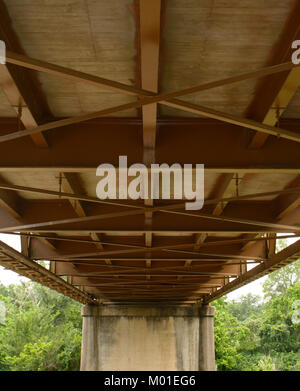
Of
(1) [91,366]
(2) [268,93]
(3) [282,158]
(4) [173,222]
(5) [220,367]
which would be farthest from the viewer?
(5) [220,367]

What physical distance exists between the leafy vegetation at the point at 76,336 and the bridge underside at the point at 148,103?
60.9 metres

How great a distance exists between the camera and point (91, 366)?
45.3 meters

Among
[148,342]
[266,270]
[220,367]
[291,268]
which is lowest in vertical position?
[220,367]

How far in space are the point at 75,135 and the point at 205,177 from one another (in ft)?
13.6

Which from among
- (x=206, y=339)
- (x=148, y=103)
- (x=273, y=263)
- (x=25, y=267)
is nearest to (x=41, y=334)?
(x=206, y=339)

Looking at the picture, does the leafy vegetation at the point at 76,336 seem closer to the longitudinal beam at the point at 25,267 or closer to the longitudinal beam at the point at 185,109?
the longitudinal beam at the point at 25,267

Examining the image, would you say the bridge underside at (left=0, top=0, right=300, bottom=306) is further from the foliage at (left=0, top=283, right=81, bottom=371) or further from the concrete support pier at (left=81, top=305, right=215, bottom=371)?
the foliage at (left=0, top=283, right=81, bottom=371)

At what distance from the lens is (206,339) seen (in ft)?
152

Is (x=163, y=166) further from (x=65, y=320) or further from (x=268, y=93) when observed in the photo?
(x=65, y=320)

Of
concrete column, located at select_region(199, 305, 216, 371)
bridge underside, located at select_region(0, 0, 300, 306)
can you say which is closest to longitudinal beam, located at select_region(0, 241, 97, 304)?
bridge underside, located at select_region(0, 0, 300, 306)

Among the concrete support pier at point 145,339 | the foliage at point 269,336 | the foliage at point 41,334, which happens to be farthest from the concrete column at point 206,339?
the foliage at point 41,334

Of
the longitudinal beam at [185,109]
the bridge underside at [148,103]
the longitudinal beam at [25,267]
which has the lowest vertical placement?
the longitudinal beam at [25,267]

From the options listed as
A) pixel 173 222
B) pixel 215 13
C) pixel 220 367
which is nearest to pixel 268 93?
pixel 215 13

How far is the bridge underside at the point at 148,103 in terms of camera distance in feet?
22.3
